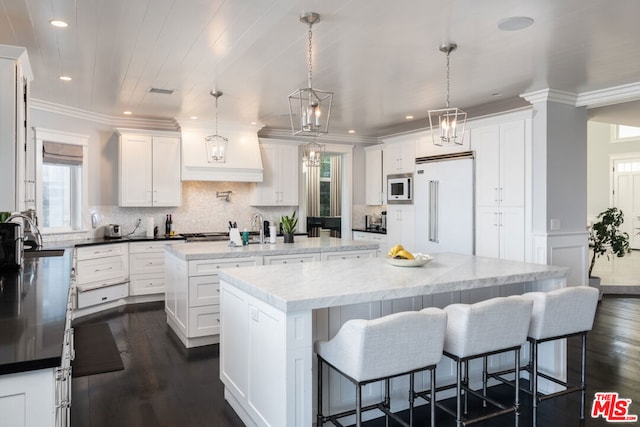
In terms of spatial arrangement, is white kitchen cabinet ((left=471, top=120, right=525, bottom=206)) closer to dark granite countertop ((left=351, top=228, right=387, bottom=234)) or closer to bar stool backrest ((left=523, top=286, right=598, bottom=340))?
dark granite countertop ((left=351, top=228, right=387, bottom=234))

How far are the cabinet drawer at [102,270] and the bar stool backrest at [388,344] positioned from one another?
428 cm

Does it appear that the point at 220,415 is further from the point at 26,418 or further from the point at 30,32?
the point at 30,32

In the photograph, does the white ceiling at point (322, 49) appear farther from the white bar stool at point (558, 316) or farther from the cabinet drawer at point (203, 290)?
the cabinet drawer at point (203, 290)

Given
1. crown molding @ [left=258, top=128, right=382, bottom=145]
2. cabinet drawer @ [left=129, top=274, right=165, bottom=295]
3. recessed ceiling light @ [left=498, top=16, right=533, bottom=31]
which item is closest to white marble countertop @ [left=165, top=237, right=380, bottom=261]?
cabinet drawer @ [left=129, top=274, right=165, bottom=295]

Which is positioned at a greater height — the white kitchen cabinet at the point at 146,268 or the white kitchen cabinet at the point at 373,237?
the white kitchen cabinet at the point at 373,237

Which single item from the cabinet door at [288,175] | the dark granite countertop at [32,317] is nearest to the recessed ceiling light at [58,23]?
the dark granite countertop at [32,317]

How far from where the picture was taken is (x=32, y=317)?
174cm

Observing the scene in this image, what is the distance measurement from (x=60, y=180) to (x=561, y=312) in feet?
19.7

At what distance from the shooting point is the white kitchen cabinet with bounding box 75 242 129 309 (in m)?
5.40

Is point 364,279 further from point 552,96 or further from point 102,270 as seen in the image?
point 102,270

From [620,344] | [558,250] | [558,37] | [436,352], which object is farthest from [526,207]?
[436,352]

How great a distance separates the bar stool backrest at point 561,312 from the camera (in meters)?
2.70

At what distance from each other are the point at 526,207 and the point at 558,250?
589mm

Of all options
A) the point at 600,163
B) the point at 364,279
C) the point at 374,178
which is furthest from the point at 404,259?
the point at 600,163
